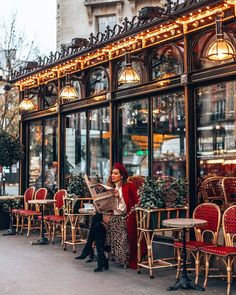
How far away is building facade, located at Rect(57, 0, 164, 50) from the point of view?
2698 centimetres

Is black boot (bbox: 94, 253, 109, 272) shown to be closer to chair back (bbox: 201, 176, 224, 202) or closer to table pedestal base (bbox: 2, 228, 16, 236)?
chair back (bbox: 201, 176, 224, 202)

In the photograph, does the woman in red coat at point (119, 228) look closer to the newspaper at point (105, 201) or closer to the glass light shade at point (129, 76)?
the newspaper at point (105, 201)

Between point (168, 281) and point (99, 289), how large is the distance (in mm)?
1226

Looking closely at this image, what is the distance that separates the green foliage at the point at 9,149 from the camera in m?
14.5

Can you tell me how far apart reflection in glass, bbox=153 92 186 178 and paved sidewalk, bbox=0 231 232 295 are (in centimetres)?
247

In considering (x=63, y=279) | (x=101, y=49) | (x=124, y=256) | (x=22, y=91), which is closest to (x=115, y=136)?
(x=101, y=49)

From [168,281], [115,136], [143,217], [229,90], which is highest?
[229,90]

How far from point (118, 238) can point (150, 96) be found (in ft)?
11.2

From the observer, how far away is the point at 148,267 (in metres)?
8.12

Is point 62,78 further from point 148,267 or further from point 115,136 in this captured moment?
point 148,267

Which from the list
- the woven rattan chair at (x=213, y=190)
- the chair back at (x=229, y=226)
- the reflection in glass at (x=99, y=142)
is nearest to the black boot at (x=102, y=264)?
the chair back at (x=229, y=226)

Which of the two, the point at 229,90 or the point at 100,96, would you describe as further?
the point at 100,96

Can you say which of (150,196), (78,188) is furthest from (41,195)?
(150,196)

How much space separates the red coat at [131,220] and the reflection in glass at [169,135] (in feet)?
4.56
